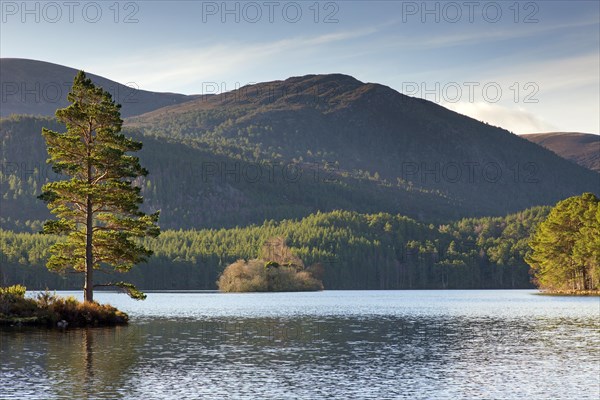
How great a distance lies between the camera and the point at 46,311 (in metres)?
77.1

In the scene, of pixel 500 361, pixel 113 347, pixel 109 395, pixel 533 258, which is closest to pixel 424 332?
pixel 500 361

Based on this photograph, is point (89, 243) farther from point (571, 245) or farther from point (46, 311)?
point (571, 245)

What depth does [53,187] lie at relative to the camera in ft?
259

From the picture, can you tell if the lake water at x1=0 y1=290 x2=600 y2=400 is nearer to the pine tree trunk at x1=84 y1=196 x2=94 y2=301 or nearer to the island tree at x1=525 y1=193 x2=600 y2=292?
the pine tree trunk at x1=84 y1=196 x2=94 y2=301

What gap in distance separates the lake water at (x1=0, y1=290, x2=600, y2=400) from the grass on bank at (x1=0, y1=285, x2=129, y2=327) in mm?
3946

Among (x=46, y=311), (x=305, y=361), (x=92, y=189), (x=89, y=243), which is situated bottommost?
(x=305, y=361)

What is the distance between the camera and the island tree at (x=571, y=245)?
15600cm

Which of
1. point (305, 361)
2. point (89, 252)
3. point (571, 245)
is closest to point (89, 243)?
point (89, 252)

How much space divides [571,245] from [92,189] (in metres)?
113

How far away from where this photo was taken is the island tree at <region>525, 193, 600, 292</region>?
156 m

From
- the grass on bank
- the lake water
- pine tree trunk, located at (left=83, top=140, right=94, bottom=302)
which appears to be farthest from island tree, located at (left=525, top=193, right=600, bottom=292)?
the grass on bank

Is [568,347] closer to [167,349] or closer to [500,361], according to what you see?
[500,361]

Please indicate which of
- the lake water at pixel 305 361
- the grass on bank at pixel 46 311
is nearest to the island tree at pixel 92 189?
the grass on bank at pixel 46 311

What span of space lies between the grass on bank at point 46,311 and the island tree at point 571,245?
100 m
